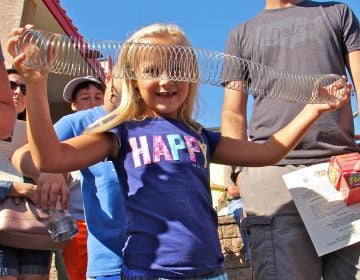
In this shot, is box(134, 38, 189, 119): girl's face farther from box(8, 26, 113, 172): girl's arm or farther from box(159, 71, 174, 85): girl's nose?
Result: box(8, 26, 113, 172): girl's arm

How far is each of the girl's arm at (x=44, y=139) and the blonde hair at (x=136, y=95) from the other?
0.30ft

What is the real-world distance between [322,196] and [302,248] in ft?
0.79

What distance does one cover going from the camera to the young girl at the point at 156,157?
178cm

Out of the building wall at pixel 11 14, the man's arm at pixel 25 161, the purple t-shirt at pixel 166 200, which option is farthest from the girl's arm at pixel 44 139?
the building wall at pixel 11 14

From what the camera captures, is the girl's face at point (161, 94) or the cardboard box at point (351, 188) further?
the cardboard box at point (351, 188)

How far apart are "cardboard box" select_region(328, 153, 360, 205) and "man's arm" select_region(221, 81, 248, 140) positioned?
1.43ft

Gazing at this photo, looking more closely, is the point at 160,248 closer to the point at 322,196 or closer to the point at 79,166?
the point at 79,166

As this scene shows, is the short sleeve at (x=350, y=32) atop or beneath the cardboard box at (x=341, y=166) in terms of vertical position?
atop

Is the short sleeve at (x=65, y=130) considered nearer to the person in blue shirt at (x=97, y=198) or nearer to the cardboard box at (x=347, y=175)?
the person in blue shirt at (x=97, y=198)

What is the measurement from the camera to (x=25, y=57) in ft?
5.29

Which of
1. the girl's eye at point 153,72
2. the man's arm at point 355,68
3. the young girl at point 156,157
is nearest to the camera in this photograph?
the young girl at point 156,157

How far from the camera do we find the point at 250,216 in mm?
2445

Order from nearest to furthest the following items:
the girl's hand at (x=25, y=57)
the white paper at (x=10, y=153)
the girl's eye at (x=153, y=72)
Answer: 1. the girl's hand at (x=25, y=57)
2. the girl's eye at (x=153, y=72)
3. the white paper at (x=10, y=153)

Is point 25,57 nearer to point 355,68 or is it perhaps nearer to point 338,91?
point 338,91
